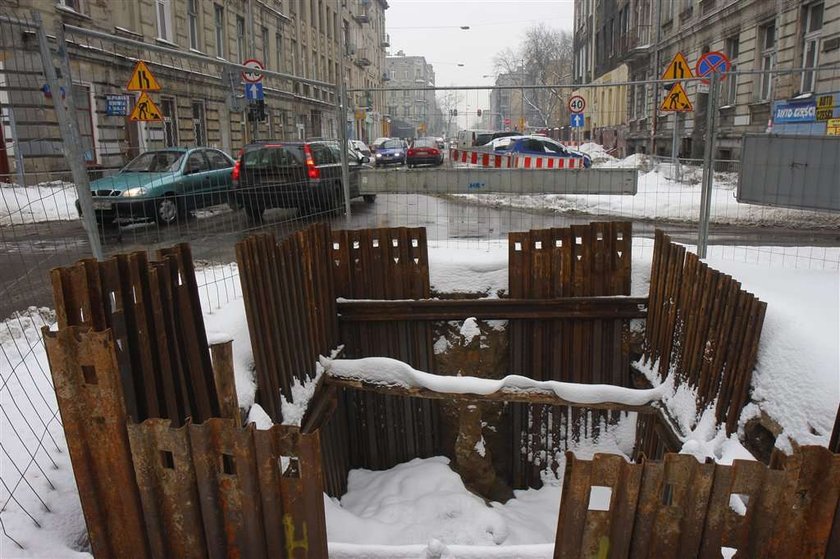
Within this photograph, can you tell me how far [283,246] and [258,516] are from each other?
2565mm

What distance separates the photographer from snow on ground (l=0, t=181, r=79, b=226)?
177 inches

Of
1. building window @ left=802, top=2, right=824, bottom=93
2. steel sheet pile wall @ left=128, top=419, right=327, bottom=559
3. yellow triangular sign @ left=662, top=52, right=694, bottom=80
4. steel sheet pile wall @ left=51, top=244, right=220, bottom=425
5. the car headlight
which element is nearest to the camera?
steel sheet pile wall @ left=128, top=419, right=327, bottom=559

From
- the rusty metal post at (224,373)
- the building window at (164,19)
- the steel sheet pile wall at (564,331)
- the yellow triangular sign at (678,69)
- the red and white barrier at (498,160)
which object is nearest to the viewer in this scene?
the rusty metal post at (224,373)

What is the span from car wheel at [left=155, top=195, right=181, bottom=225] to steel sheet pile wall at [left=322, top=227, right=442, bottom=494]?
1552 millimetres

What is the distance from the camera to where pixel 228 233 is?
6.48 m

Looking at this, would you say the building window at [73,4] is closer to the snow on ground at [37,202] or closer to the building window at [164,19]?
the building window at [164,19]

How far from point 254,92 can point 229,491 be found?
503 centimetres

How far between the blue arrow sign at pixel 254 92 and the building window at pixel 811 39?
14.0m

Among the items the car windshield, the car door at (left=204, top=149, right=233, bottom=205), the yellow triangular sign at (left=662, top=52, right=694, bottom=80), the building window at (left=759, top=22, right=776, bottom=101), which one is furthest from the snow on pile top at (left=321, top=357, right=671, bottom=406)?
the building window at (left=759, top=22, right=776, bottom=101)

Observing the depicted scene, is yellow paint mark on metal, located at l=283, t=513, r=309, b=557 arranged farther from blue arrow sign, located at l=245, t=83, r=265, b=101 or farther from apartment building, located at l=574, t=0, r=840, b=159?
apartment building, located at l=574, t=0, r=840, b=159

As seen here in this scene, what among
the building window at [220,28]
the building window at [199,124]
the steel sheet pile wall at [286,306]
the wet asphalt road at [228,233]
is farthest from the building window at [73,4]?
the steel sheet pile wall at [286,306]

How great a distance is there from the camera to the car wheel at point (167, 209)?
A: 19.2ft

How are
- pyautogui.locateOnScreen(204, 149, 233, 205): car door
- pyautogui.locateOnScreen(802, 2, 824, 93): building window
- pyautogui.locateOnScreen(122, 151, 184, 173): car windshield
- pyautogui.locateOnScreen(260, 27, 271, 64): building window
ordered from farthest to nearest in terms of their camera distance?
pyautogui.locateOnScreen(260, 27, 271, 64): building window
pyautogui.locateOnScreen(802, 2, 824, 93): building window
pyautogui.locateOnScreen(204, 149, 233, 205): car door
pyautogui.locateOnScreen(122, 151, 184, 173): car windshield

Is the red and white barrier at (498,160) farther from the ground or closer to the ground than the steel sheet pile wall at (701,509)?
farther from the ground
